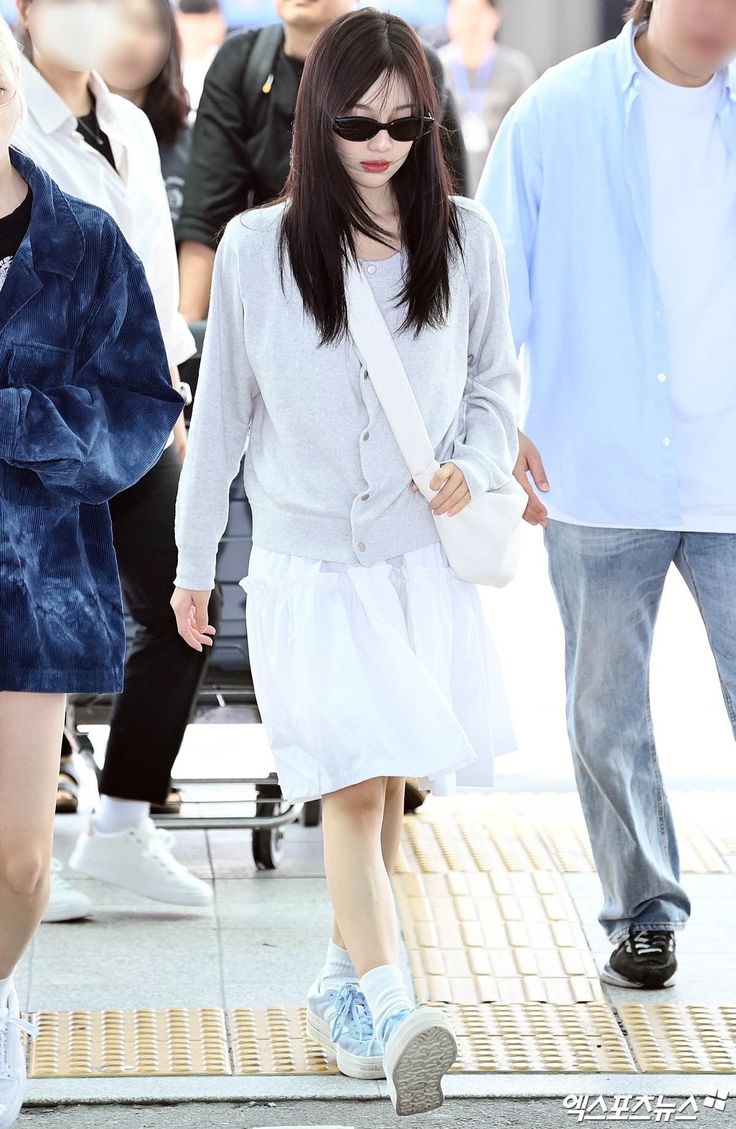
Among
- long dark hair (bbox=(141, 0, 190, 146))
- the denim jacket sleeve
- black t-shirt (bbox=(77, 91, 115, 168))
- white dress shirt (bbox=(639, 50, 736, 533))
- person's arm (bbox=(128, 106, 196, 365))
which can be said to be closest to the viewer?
the denim jacket sleeve

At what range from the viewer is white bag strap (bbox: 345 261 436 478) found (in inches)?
118

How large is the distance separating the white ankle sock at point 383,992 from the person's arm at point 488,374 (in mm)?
852

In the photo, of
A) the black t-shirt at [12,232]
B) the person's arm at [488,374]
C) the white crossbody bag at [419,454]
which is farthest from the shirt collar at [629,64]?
the black t-shirt at [12,232]

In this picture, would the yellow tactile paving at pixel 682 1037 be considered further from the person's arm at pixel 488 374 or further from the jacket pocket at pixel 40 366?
the jacket pocket at pixel 40 366

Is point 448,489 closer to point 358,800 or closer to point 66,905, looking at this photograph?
point 358,800

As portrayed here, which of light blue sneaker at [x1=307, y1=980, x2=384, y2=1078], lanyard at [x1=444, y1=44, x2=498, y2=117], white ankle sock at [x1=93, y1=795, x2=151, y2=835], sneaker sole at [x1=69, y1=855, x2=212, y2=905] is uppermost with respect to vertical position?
light blue sneaker at [x1=307, y1=980, x2=384, y2=1078]

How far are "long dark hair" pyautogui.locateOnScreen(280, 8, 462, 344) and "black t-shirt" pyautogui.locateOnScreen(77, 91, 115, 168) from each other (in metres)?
0.97

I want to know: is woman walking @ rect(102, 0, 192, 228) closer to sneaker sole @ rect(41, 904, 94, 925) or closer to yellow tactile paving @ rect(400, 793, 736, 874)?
yellow tactile paving @ rect(400, 793, 736, 874)

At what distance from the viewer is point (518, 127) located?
3.62m

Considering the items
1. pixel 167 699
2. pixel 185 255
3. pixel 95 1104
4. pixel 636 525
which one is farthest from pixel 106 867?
pixel 185 255

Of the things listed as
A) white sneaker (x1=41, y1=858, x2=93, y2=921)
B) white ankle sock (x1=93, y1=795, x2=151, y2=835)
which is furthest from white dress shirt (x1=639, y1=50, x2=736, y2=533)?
white sneaker (x1=41, y1=858, x2=93, y2=921)

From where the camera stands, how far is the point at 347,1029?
3156mm

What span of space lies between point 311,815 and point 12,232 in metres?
2.51

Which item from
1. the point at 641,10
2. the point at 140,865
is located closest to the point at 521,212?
the point at 641,10
